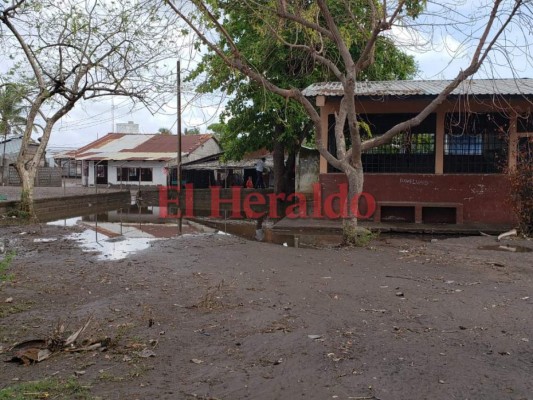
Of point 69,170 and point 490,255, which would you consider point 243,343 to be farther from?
point 69,170

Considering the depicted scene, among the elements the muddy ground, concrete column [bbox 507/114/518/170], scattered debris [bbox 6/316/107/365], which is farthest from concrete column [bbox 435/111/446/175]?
scattered debris [bbox 6/316/107/365]

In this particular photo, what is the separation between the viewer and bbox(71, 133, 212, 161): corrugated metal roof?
35.3 m

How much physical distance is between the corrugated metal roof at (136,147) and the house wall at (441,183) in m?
21.2

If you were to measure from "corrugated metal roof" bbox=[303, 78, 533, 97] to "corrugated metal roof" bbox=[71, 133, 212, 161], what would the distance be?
826 inches

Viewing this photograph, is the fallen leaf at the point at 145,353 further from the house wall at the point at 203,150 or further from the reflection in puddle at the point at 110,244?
the house wall at the point at 203,150

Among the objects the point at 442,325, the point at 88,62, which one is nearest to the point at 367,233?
the point at 442,325

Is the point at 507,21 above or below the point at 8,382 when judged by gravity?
above

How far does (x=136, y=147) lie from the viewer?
3816cm

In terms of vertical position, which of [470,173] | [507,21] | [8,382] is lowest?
[8,382]

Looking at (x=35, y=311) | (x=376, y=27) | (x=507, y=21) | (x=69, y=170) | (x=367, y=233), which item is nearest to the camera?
(x=35, y=311)

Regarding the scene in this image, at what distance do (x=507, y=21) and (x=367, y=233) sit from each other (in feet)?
15.6

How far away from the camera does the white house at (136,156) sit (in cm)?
3556

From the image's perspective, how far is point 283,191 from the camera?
2442 centimetres

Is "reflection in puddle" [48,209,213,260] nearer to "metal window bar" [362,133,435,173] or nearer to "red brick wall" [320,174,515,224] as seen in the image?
"red brick wall" [320,174,515,224]
